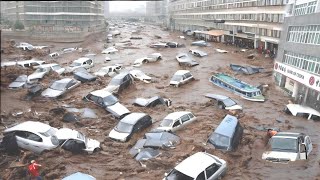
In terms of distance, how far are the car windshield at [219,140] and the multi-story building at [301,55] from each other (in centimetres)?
936

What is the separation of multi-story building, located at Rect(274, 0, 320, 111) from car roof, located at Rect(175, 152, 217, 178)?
12.2m

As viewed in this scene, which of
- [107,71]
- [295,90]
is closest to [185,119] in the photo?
[295,90]

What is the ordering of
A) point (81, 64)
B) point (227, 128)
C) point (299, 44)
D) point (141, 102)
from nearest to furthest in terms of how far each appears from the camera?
point (227, 128)
point (141, 102)
point (299, 44)
point (81, 64)

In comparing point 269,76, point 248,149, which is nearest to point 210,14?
point 269,76

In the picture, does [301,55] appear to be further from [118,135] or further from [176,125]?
[118,135]

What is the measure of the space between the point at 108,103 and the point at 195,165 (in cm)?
1068

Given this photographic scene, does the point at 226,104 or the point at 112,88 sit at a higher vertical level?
the point at 112,88

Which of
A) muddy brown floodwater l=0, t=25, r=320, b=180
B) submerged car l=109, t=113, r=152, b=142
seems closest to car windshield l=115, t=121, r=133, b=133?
submerged car l=109, t=113, r=152, b=142

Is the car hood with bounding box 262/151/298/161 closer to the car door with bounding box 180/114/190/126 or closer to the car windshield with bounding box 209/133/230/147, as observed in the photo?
the car windshield with bounding box 209/133/230/147

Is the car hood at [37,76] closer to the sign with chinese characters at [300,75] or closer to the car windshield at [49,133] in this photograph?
the car windshield at [49,133]

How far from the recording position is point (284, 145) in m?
15.1

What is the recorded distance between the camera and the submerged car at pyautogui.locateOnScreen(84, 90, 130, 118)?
21250 mm

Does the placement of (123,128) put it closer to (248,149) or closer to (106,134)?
(106,134)

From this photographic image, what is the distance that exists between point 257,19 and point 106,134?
44375 mm
